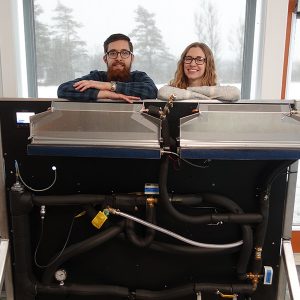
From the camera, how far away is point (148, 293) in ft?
4.76

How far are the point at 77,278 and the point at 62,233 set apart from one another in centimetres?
23

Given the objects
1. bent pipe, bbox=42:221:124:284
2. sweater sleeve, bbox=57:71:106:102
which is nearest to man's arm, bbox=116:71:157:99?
sweater sleeve, bbox=57:71:106:102

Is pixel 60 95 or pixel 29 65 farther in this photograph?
pixel 29 65

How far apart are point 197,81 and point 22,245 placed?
3.52 ft

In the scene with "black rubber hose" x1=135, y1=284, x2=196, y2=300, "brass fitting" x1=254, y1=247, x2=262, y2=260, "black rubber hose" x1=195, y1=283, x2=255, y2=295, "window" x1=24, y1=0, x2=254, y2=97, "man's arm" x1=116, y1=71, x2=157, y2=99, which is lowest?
"black rubber hose" x1=135, y1=284, x2=196, y2=300

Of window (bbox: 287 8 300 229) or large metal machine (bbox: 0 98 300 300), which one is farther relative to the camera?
window (bbox: 287 8 300 229)

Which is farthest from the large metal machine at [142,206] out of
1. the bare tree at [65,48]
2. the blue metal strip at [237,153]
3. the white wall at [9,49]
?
the bare tree at [65,48]

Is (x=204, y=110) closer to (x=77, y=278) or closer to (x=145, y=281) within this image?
(x=145, y=281)

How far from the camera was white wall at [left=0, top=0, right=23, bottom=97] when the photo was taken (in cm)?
196

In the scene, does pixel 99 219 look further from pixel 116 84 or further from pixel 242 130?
pixel 242 130

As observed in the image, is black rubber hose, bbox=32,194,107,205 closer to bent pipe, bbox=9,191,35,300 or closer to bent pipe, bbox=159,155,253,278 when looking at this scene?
bent pipe, bbox=9,191,35,300

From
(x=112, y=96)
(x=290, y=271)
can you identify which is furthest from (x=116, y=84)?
Result: (x=290, y=271)

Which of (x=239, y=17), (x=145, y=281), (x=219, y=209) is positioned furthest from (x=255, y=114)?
(x=239, y=17)

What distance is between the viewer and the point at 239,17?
84.7 inches
